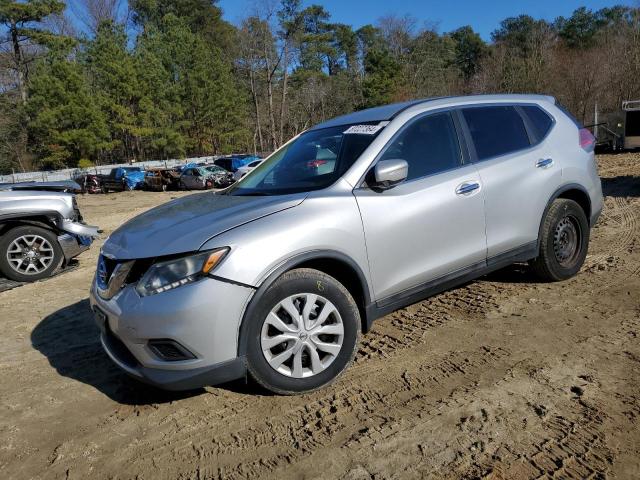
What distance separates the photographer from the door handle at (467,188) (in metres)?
3.54

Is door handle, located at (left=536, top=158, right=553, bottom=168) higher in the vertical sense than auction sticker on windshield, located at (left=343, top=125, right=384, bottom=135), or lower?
lower

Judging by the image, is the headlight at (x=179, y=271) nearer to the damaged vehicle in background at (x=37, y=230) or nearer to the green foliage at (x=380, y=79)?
the damaged vehicle in background at (x=37, y=230)

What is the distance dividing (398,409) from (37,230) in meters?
5.31

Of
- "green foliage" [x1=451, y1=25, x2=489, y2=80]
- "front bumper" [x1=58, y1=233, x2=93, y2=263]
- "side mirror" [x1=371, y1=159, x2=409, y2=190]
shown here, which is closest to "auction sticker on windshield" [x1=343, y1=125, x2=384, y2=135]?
"side mirror" [x1=371, y1=159, x2=409, y2=190]

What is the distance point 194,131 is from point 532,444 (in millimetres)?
55350

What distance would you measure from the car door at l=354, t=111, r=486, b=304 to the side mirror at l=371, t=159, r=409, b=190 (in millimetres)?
59

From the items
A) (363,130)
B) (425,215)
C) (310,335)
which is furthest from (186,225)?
(425,215)

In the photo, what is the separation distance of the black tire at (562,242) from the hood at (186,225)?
2.37m

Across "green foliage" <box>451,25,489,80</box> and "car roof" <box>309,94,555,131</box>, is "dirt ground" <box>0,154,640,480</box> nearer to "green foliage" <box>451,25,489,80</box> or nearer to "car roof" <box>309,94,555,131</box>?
"car roof" <box>309,94,555,131</box>

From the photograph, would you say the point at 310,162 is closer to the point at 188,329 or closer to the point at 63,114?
the point at 188,329

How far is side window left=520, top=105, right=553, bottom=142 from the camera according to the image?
167 inches

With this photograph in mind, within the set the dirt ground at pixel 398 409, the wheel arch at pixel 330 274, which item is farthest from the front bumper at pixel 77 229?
the wheel arch at pixel 330 274

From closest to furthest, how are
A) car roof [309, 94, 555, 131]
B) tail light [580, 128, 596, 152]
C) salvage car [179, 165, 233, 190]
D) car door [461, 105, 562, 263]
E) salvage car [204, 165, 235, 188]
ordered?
car roof [309, 94, 555, 131] < car door [461, 105, 562, 263] < tail light [580, 128, 596, 152] < salvage car [179, 165, 233, 190] < salvage car [204, 165, 235, 188]

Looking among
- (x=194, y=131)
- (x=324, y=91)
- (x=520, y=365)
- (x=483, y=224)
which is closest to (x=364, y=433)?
(x=520, y=365)
